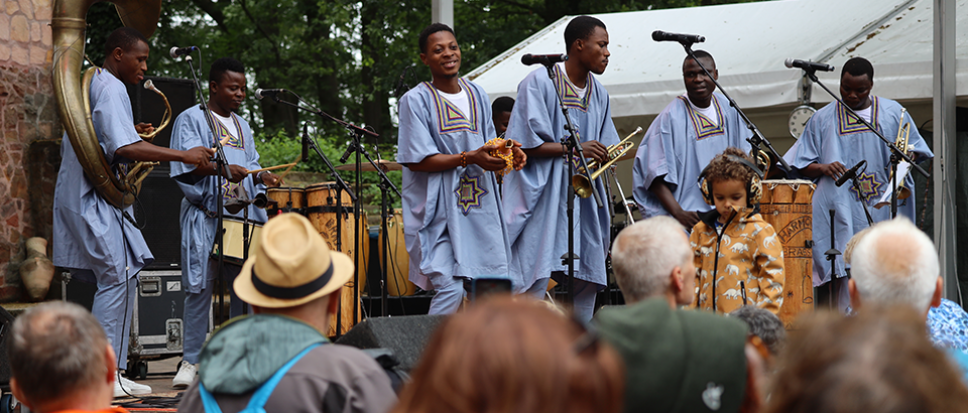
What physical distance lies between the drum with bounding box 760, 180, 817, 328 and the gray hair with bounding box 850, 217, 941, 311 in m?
3.38

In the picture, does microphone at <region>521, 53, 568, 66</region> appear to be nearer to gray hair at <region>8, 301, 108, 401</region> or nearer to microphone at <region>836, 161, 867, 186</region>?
microphone at <region>836, 161, 867, 186</region>

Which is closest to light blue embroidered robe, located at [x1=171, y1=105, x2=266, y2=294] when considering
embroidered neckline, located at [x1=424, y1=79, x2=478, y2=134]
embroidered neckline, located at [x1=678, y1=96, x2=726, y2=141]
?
embroidered neckline, located at [x1=424, y1=79, x2=478, y2=134]

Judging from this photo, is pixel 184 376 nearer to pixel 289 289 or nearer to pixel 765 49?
pixel 289 289

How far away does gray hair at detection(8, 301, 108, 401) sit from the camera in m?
2.11

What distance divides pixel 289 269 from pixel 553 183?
11.3 feet

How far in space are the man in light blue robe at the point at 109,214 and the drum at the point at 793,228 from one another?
346 cm

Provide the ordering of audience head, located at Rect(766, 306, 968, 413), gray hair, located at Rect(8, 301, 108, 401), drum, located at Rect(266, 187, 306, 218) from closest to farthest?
1. audience head, located at Rect(766, 306, 968, 413)
2. gray hair, located at Rect(8, 301, 108, 401)
3. drum, located at Rect(266, 187, 306, 218)

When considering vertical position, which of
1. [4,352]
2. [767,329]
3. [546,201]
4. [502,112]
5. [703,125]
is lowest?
[4,352]

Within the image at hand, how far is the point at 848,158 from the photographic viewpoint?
6.64 metres

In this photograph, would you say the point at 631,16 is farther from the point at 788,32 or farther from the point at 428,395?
the point at 428,395

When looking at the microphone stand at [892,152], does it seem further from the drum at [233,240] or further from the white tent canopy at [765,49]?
the drum at [233,240]

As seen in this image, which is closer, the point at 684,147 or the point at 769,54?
the point at 684,147

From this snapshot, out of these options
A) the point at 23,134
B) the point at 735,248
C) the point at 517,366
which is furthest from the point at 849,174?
the point at 23,134

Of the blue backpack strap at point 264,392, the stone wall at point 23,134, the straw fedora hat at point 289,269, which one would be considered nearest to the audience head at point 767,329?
the straw fedora hat at point 289,269
